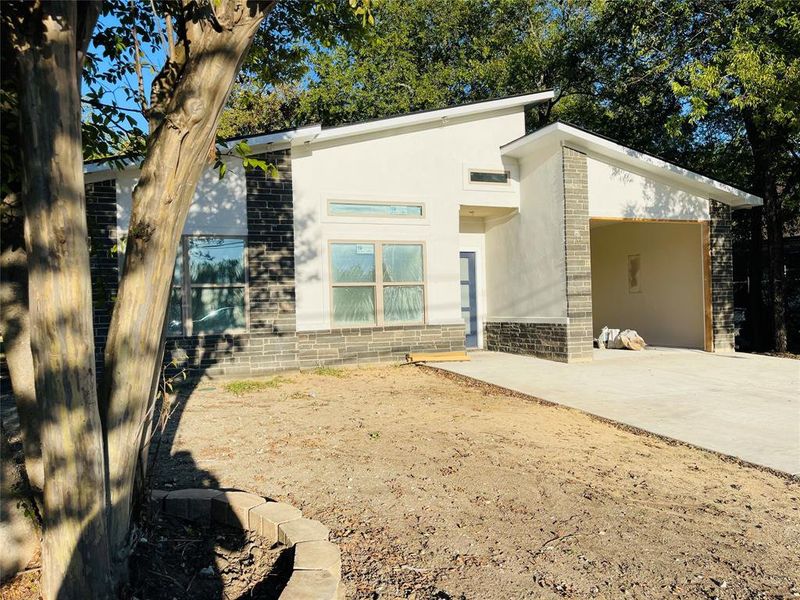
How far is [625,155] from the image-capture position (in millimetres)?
11133

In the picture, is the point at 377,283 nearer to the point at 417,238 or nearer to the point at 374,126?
the point at 417,238

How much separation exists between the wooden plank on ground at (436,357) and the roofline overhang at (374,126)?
14.3 ft

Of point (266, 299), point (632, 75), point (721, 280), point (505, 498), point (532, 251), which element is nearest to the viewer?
point (505, 498)

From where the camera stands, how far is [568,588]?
2.79m

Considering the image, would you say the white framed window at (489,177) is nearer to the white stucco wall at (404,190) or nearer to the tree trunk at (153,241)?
the white stucco wall at (404,190)

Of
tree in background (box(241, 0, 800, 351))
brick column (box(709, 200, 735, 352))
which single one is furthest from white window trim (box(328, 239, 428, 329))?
brick column (box(709, 200, 735, 352))

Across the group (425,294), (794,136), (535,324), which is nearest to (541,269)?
(535,324)

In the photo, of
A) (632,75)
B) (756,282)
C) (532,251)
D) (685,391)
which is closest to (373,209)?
(532,251)

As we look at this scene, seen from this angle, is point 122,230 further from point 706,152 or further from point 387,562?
point 706,152

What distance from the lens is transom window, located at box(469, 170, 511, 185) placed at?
475 inches

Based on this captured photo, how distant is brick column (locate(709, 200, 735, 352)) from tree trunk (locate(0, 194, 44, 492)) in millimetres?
12812

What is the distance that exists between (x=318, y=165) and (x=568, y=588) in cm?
914

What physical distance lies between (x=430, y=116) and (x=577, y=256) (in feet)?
12.8

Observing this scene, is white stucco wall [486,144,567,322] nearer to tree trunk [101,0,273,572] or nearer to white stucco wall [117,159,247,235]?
white stucco wall [117,159,247,235]
